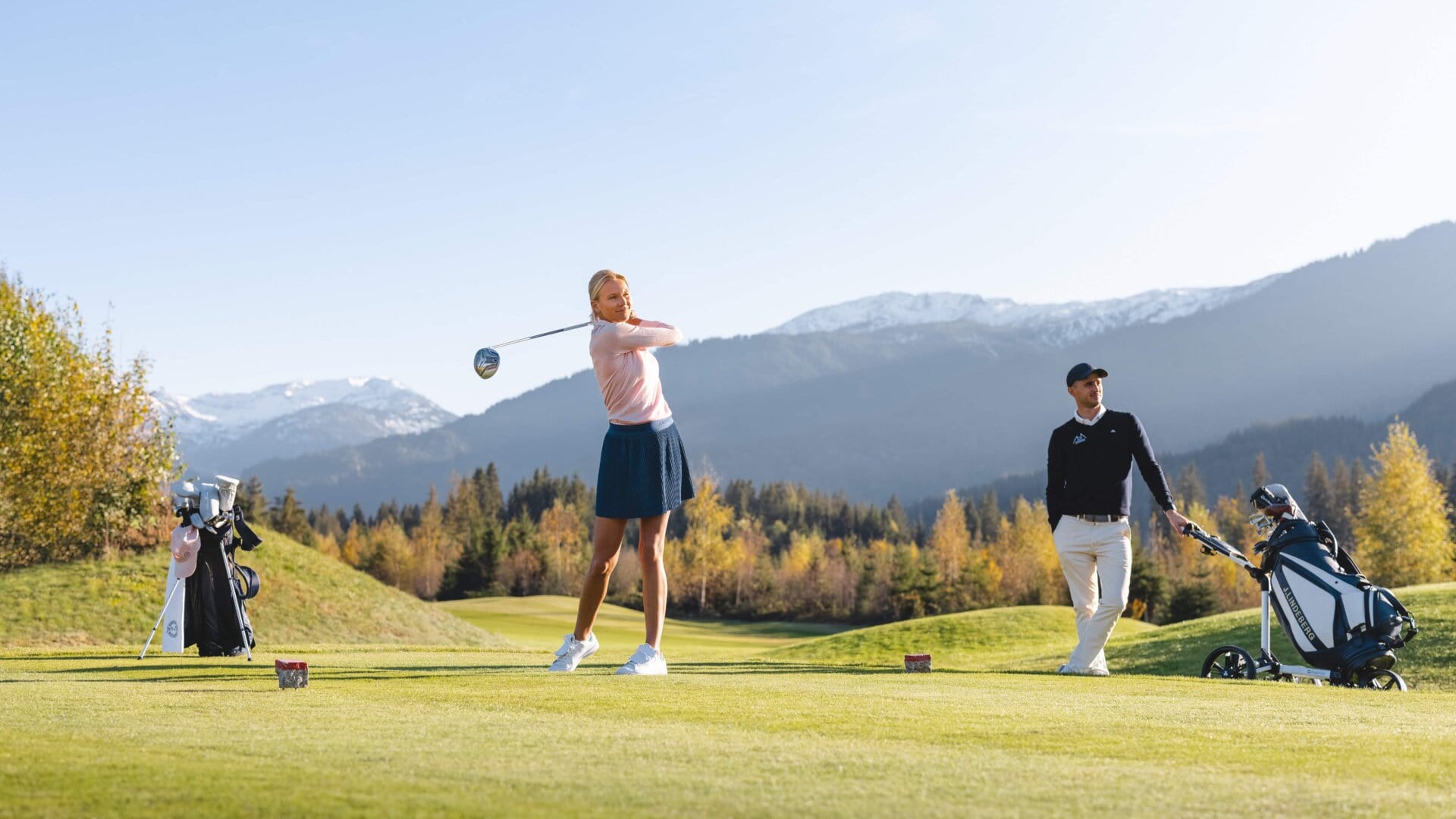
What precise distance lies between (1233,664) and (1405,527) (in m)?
58.4

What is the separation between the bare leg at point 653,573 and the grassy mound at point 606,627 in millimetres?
33995

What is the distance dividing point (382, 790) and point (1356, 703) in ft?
19.9

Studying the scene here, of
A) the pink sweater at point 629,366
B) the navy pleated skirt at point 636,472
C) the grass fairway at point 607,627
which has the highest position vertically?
the pink sweater at point 629,366

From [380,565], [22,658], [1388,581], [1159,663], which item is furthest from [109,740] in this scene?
[380,565]

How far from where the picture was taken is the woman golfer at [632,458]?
8781 millimetres

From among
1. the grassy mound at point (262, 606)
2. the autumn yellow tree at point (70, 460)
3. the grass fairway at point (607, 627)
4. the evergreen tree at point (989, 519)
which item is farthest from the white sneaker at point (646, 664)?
the evergreen tree at point (989, 519)

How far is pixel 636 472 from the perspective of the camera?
880cm

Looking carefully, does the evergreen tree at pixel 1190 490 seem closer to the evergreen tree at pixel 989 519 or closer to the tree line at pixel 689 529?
the tree line at pixel 689 529

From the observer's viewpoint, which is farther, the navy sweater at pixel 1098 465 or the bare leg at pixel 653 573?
the navy sweater at pixel 1098 465

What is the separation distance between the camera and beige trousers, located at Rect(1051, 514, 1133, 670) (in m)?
10.4

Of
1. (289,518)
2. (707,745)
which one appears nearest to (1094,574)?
(707,745)

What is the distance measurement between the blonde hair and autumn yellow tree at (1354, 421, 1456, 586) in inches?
2375

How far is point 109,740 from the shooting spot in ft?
15.8

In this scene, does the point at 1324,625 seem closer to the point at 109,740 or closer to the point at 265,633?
the point at 109,740
